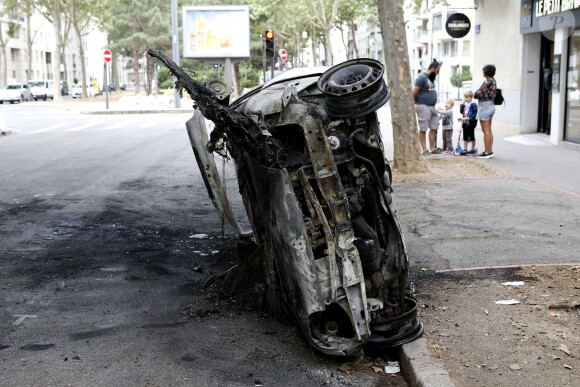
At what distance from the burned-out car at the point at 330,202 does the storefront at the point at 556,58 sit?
12093 millimetres

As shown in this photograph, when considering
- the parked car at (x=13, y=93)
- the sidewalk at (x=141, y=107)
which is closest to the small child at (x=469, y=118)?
the sidewalk at (x=141, y=107)

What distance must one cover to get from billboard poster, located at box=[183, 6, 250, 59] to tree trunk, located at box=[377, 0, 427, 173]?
28.0 meters

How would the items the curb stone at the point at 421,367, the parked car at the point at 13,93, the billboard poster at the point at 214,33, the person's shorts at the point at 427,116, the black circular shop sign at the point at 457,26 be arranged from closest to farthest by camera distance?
the curb stone at the point at 421,367
the person's shorts at the point at 427,116
the black circular shop sign at the point at 457,26
the billboard poster at the point at 214,33
the parked car at the point at 13,93

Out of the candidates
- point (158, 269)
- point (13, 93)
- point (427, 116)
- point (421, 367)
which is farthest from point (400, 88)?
point (13, 93)

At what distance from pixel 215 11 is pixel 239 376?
123 ft

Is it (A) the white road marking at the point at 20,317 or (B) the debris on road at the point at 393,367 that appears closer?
(B) the debris on road at the point at 393,367

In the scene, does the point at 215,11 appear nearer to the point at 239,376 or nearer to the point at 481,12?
the point at 481,12

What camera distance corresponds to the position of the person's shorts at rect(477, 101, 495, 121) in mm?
13570

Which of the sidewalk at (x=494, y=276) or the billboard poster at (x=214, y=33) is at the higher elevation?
the billboard poster at (x=214, y=33)

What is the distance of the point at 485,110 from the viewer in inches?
536

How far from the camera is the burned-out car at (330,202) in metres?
4.28

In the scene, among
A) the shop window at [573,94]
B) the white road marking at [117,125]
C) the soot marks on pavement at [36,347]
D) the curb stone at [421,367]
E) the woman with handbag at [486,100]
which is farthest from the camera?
the white road marking at [117,125]

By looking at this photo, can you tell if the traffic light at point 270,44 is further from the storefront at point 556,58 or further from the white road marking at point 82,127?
the storefront at point 556,58

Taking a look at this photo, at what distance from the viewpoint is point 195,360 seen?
4414 millimetres
